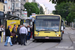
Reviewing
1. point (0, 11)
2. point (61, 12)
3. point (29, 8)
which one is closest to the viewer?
point (0, 11)

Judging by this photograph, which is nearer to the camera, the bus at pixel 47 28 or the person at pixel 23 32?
the person at pixel 23 32

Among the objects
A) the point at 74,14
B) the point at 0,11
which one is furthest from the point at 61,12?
the point at 0,11

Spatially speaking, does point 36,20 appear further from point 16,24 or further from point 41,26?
point 16,24

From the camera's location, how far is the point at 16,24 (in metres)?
20.9

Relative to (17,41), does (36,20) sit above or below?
above

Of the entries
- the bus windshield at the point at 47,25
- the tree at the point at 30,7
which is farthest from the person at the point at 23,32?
the tree at the point at 30,7

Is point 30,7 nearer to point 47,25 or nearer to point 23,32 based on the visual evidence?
point 47,25

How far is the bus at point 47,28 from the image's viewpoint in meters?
21.6

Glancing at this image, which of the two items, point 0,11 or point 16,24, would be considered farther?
point 0,11

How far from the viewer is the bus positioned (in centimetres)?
2164

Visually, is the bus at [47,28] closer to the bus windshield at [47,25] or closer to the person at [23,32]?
the bus windshield at [47,25]

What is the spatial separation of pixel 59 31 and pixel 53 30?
56 centimetres

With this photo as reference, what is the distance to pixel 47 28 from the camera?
21828 mm

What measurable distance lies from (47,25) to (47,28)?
0.34 meters
